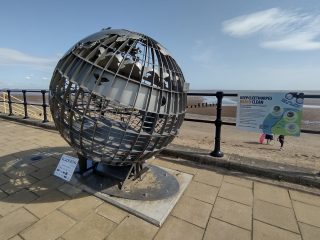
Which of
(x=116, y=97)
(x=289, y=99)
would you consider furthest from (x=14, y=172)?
(x=289, y=99)

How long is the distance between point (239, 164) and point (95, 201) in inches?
94.8

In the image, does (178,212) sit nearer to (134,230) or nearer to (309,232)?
(134,230)

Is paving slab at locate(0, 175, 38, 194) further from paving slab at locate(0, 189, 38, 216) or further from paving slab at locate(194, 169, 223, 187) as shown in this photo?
paving slab at locate(194, 169, 223, 187)

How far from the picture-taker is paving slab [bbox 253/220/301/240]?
230 centimetres

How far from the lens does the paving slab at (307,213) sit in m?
2.57

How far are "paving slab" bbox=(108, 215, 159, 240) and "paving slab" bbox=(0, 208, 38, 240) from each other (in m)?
0.92

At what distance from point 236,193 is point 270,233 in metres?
0.81

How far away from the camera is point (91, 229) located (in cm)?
234

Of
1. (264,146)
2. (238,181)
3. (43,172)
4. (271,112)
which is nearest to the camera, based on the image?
(238,181)

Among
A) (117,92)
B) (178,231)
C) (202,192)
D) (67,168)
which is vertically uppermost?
(117,92)

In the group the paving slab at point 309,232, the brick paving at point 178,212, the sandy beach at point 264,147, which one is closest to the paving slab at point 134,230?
the brick paving at point 178,212

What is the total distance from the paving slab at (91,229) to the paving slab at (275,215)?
1.66m

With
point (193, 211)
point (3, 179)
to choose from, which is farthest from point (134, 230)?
point (3, 179)

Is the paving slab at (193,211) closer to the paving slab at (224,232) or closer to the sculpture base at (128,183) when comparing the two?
the paving slab at (224,232)
